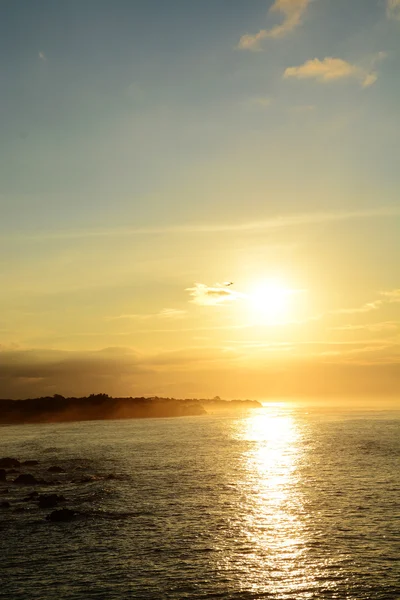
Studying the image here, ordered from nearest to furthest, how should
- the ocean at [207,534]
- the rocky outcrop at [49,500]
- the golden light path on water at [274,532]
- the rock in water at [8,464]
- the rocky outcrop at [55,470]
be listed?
1. the ocean at [207,534]
2. the golden light path on water at [274,532]
3. the rocky outcrop at [49,500]
4. the rocky outcrop at [55,470]
5. the rock in water at [8,464]

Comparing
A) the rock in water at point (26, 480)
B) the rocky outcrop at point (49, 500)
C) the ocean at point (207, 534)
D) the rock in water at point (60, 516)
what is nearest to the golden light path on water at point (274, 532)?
the ocean at point (207, 534)

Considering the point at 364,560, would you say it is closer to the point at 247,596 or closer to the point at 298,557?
the point at 298,557

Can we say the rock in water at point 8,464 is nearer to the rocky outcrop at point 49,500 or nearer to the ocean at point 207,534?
the ocean at point 207,534

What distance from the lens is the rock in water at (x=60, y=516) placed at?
54812mm

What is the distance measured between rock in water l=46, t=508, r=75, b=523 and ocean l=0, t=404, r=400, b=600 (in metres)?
1.35

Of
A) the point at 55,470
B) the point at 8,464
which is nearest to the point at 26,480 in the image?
the point at 55,470

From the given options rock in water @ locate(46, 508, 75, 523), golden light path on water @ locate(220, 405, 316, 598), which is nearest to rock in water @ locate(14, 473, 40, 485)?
rock in water @ locate(46, 508, 75, 523)

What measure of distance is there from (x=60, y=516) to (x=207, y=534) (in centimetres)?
1622

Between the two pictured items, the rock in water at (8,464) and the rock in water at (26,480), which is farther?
the rock in water at (8,464)

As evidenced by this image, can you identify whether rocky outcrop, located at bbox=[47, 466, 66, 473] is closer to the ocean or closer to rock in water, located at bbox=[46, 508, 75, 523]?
the ocean

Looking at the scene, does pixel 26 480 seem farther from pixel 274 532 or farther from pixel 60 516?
pixel 274 532

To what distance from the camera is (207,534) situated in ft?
163

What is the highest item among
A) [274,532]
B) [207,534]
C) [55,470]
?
[55,470]

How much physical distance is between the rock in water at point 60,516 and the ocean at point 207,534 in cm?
135
